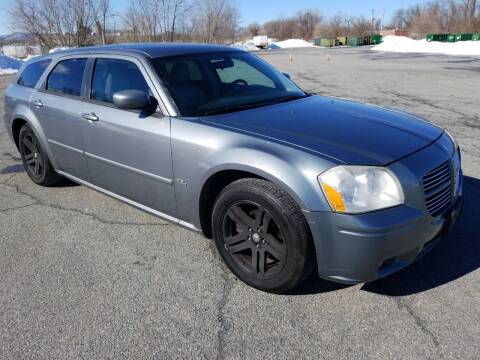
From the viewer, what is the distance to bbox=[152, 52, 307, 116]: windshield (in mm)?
3383

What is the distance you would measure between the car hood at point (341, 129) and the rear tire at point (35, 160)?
2.61 meters

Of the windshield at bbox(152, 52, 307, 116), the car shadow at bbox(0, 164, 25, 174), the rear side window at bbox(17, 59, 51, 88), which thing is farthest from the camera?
the car shadow at bbox(0, 164, 25, 174)

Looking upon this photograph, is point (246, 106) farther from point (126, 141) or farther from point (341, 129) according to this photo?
point (126, 141)

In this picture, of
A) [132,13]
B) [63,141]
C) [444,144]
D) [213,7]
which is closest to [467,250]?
[444,144]

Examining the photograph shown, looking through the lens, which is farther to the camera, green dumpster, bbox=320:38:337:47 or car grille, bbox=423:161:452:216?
green dumpster, bbox=320:38:337:47

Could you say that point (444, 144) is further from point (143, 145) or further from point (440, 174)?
point (143, 145)

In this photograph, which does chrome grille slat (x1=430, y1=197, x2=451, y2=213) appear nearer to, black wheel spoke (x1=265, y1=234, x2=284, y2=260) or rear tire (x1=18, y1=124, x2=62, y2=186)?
black wheel spoke (x1=265, y1=234, x2=284, y2=260)

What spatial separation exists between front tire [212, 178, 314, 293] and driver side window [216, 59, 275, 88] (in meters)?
1.37

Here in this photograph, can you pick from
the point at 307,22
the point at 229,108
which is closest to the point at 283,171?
the point at 229,108

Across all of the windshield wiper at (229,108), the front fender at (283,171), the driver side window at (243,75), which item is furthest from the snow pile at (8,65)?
the front fender at (283,171)

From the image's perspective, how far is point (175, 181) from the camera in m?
3.25

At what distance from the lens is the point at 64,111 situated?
4195 millimetres

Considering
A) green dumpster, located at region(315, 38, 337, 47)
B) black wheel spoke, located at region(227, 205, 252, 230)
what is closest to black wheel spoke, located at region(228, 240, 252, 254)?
black wheel spoke, located at region(227, 205, 252, 230)

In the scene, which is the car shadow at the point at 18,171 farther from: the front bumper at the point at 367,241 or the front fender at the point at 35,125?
the front bumper at the point at 367,241
